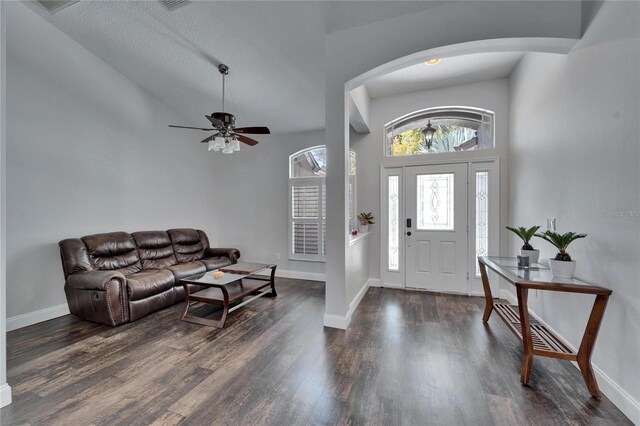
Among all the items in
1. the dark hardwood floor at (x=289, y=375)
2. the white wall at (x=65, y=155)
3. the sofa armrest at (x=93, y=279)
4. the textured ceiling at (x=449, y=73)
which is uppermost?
the textured ceiling at (x=449, y=73)

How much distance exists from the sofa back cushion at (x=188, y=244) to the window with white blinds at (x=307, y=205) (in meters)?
1.67

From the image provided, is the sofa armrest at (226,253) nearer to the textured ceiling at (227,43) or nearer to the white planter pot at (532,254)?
the textured ceiling at (227,43)

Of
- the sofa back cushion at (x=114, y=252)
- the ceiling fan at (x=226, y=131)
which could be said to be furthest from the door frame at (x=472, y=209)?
the sofa back cushion at (x=114, y=252)

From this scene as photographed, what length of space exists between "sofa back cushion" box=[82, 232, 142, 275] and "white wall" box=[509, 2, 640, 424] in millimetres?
5106

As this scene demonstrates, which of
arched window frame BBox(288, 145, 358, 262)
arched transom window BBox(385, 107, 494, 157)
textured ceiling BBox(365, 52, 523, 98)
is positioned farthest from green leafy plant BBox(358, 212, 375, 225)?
textured ceiling BBox(365, 52, 523, 98)

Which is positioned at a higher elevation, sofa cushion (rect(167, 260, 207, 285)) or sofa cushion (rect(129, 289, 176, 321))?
sofa cushion (rect(167, 260, 207, 285))

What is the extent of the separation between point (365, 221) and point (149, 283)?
124 inches

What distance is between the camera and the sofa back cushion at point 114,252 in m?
3.56

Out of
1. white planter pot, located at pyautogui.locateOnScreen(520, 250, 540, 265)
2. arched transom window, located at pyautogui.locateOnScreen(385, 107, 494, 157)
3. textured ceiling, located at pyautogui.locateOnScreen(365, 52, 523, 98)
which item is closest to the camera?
white planter pot, located at pyautogui.locateOnScreen(520, 250, 540, 265)

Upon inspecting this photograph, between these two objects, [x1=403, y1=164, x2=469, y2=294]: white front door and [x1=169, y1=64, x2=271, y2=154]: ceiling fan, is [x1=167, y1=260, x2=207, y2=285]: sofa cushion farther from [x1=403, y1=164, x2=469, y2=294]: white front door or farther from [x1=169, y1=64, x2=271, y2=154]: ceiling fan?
[x1=403, y1=164, x2=469, y2=294]: white front door

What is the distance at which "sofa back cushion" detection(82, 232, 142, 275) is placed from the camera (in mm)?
3559

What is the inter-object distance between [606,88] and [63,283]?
5.88 meters

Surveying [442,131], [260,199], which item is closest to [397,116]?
[442,131]

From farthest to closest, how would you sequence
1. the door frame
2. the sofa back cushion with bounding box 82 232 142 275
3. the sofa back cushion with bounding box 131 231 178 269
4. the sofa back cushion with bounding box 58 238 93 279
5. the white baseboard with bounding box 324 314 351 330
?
the sofa back cushion with bounding box 131 231 178 269 → the door frame → the sofa back cushion with bounding box 82 232 142 275 → the sofa back cushion with bounding box 58 238 93 279 → the white baseboard with bounding box 324 314 351 330
